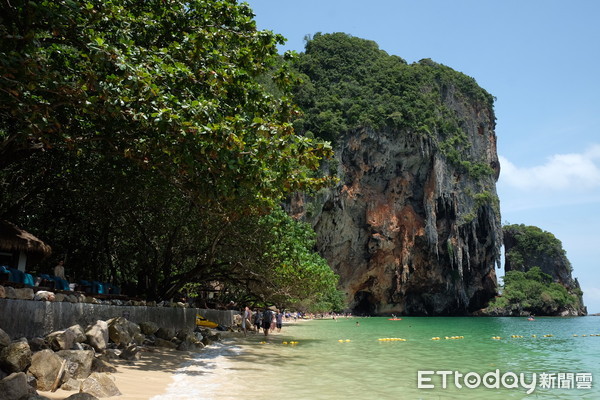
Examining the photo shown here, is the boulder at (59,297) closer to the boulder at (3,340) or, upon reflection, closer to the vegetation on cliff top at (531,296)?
the boulder at (3,340)

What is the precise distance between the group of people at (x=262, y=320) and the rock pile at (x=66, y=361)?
38.6 feet

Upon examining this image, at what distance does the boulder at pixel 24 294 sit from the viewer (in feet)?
25.7

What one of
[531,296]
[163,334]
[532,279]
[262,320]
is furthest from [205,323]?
[532,279]

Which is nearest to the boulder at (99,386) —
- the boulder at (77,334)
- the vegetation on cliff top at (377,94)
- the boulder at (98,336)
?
the boulder at (77,334)

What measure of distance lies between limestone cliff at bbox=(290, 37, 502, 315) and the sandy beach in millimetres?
40666

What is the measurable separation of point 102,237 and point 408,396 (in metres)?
13.5

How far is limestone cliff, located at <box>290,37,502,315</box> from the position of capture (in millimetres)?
58125

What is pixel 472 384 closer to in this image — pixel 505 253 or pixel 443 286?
pixel 443 286

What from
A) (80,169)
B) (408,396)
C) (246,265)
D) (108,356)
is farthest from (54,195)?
(408,396)

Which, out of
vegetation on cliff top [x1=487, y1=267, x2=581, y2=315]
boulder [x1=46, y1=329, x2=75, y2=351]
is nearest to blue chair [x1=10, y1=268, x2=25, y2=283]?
boulder [x1=46, y1=329, x2=75, y2=351]

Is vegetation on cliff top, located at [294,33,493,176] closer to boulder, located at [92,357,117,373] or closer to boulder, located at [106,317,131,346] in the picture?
boulder, located at [106,317,131,346]

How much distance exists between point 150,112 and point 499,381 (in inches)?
341

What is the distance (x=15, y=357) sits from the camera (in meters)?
5.88

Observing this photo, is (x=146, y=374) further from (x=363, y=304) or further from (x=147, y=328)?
(x=363, y=304)
